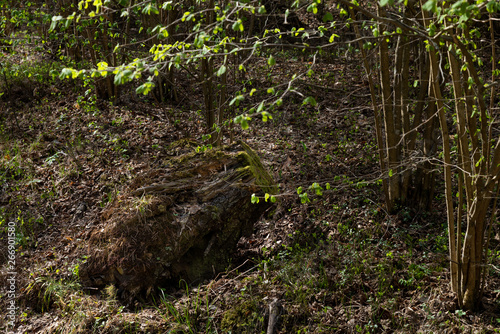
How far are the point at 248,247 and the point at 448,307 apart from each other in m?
2.33

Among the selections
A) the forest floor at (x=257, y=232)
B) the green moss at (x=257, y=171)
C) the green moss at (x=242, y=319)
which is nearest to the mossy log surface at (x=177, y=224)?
the green moss at (x=257, y=171)

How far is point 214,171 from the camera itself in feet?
15.6

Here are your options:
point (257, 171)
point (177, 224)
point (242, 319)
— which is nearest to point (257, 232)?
point (257, 171)

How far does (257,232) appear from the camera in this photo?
5234mm

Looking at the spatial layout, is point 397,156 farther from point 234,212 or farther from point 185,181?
point 185,181

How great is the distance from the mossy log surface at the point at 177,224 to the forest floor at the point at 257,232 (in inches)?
7.3

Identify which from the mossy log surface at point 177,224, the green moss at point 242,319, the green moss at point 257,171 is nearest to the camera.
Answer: the green moss at point 242,319

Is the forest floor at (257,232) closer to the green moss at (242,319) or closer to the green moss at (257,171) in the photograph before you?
the green moss at (242,319)

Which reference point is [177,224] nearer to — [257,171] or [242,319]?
[257,171]

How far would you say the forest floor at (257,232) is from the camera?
3697 mm

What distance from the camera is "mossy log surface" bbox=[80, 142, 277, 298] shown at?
168 inches

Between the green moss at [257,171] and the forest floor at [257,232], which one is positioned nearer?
the forest floor at [257,232]

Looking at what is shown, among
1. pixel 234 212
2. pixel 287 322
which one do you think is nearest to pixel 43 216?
pixel 234 212

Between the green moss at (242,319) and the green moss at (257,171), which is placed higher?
the green moss at (257,171)
